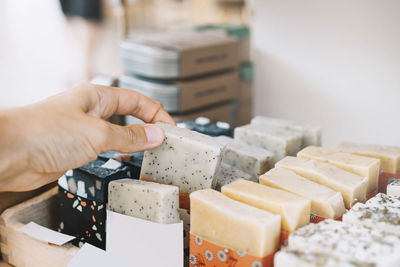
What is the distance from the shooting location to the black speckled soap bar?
103 centimetres

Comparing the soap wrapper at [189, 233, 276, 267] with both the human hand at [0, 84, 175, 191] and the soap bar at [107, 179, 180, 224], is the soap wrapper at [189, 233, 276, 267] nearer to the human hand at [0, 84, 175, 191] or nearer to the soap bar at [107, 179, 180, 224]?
the soap bar at [107, 179, 180, 224]

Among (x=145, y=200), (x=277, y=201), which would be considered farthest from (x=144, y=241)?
(x=277, y=201)

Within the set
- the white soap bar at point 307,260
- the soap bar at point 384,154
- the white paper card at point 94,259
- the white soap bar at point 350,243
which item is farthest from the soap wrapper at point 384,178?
the white paper card at point 94,259

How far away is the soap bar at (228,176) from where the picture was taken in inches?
42.3

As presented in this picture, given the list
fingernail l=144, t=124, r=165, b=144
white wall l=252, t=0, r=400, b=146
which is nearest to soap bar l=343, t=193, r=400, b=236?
fingernail l=144, t=124, r=165, b=144

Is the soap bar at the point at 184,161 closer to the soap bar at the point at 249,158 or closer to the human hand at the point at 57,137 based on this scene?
the human hand at the point at 57,137

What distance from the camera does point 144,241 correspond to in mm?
952

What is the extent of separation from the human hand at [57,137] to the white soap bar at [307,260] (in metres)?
0.41

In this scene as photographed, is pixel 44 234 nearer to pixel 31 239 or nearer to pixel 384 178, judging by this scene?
pixel 31 239

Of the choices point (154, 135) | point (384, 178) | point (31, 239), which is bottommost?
point (31, 239)

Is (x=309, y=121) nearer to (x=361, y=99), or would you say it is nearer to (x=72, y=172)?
(x=361, y=99)

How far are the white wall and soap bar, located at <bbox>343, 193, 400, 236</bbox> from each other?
127 cm

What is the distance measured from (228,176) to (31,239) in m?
0.51

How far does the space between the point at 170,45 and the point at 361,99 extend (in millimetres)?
1018
